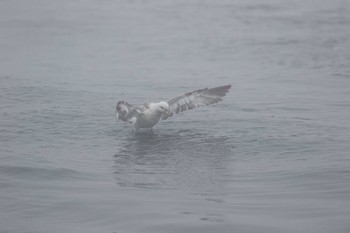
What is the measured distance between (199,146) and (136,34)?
12.2m

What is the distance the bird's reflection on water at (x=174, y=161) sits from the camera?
10.3m

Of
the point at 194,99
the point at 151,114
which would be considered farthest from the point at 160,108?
the point at 194,99

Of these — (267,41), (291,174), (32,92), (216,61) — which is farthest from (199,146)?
(267,41)

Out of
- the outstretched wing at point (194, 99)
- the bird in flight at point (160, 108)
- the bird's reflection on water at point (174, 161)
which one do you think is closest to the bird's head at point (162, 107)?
the bird in flight at point (160, 108)

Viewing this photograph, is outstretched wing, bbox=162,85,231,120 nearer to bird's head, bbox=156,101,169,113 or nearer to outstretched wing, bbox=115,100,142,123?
bird's head, bbox=156,101,169,113

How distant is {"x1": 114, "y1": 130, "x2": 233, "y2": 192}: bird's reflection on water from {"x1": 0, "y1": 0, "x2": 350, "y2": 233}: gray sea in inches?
1.2

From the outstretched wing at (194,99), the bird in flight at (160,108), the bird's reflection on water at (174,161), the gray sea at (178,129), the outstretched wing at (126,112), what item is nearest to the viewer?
the gray sea at (178,129)

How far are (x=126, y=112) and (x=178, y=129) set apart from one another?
3.46ft

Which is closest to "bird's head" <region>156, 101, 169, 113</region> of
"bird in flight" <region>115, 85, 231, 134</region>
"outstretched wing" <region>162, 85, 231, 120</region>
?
"bird in flight" <region>115, 85, 231, 134</region>

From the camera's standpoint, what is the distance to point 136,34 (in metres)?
24.0

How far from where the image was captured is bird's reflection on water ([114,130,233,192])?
10.3 meters

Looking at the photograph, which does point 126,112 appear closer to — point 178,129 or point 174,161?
point 178,129

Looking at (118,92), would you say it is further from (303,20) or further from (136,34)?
(303,20)

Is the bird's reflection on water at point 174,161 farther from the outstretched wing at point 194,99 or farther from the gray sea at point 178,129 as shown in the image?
the outstretched wing at point 194,99
